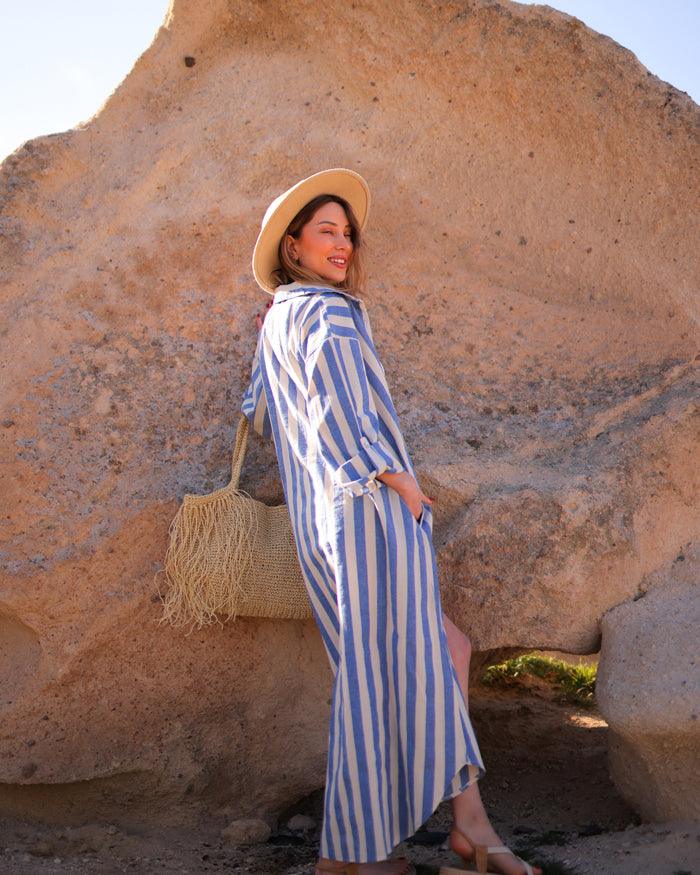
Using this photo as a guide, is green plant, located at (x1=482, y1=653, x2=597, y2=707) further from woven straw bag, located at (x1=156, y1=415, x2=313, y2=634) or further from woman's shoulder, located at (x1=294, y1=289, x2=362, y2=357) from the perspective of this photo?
woman's shoulder, located at (x1=294, y1=289, x2=362, y2=357)

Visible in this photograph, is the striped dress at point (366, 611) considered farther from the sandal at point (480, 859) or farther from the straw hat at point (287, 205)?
the straw hat at point (287, 205)

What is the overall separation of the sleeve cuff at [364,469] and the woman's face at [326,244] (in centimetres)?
59

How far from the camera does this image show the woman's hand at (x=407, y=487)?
7.78ft

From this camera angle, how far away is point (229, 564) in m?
2.68

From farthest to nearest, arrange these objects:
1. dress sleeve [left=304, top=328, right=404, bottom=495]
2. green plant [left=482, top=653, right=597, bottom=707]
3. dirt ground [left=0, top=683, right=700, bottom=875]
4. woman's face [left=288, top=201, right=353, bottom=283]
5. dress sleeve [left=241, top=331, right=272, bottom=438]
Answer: green plant [left=482, top=653, right=597, bottom=707] < dress sleeve [left=241, top=331, right=272, bottom=438] < woman's face [left=288, top=201, right=353, bottom=283] < dirt ground [left=0, top=683, right=700, bottom=875] < dress sleeve [left=304, top=328, right=404, bottom=495]

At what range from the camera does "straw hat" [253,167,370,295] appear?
2.74m

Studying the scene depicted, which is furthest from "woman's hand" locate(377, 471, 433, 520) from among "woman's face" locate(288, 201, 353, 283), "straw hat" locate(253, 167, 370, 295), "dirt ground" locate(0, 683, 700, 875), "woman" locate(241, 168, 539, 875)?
"dirt ground" locate(0, 683, 700, 875)

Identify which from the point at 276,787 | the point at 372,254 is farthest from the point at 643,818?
the point at 372,254

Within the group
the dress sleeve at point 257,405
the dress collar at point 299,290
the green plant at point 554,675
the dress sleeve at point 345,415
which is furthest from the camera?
the green plant at point 554,675

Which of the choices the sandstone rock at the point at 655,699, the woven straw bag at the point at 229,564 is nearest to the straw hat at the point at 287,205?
the woven straw bag at the point at 229,564

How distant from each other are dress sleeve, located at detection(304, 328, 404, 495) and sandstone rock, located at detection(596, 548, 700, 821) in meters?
0.78

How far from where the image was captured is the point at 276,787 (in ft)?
9.60

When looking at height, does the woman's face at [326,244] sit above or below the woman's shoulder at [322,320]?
above

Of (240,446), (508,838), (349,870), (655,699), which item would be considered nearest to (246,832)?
(349,870)
